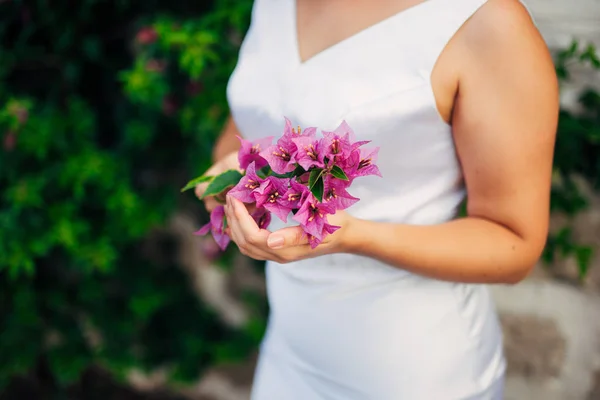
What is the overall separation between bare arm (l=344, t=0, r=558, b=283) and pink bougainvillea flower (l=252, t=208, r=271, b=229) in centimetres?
14

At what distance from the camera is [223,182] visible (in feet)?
2.90

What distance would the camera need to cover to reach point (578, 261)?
4.89 ft

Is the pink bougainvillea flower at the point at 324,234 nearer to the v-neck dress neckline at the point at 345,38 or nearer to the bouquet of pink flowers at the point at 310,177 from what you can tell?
the bouquet of pink flowers at the point at 310,177

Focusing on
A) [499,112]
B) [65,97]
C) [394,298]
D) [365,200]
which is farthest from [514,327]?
[65,97]

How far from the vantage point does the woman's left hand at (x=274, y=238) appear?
79 cm

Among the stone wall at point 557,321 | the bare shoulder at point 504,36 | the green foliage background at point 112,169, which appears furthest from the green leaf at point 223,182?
the stone wall at point 557,321

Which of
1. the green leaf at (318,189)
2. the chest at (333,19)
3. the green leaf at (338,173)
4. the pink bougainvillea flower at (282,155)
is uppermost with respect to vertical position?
the chest at (333,19)

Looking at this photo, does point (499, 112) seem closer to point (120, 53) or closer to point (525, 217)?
point (525, 217)

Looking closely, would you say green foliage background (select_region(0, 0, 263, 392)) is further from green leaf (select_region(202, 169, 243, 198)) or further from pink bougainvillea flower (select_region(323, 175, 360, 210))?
pink bougainvillea flower (select_region(323, 175, 360, 210))

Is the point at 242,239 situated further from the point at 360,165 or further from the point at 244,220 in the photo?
the point at 360,165

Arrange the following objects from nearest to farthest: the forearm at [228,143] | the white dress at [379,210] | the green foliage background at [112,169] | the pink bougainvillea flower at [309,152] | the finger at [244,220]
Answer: the pink bougainvillea flower at [309,152], the finger at [244,220], the white dress at [379,210], the forearm at [228,143], the green foliage background at [112,169]

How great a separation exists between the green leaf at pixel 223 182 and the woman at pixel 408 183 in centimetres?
4

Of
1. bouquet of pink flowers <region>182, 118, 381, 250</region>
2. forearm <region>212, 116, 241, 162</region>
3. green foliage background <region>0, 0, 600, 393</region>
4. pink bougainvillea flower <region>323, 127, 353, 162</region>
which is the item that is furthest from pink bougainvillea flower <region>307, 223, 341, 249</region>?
green foliage background <region>0, 0, 600, 393</region>

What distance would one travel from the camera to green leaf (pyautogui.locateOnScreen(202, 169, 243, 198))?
876mm
